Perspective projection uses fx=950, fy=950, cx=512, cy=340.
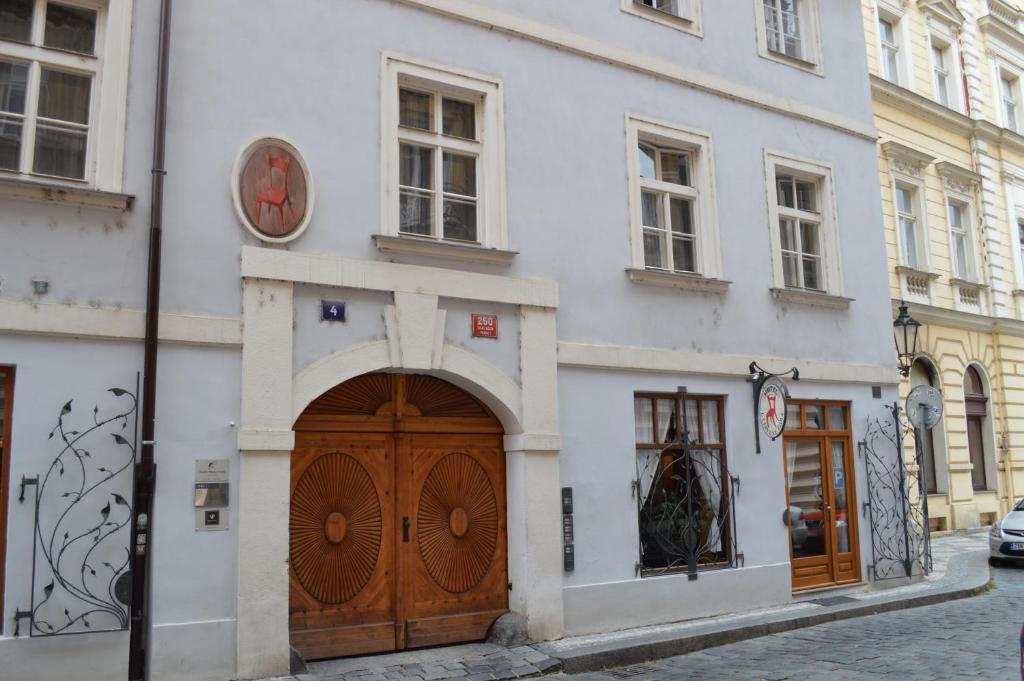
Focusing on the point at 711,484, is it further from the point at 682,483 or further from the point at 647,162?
the point at 647,162

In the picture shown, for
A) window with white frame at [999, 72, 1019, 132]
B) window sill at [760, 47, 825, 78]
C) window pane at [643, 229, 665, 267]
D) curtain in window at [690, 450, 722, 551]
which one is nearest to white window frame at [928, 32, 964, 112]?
window with white frame at [999, 72, 1019, 132]

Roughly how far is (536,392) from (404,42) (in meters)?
3.76

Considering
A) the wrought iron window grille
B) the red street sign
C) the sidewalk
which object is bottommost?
the sidewalk

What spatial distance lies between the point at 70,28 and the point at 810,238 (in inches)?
372

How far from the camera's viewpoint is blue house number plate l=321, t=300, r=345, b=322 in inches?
338

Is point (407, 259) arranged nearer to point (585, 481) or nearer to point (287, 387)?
point (287, 387)

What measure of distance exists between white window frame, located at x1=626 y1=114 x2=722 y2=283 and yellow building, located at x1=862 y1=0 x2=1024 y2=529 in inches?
330

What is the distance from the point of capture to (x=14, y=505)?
702 centimetres

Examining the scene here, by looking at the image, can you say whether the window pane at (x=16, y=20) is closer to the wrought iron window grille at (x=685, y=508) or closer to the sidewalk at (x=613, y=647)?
the sidewalk at (x=613, y=647)

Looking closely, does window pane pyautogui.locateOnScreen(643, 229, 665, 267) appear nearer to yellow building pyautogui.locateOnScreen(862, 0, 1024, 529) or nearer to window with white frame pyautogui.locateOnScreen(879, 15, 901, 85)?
yellow building pyautogui.locateOnScreen(862, 0, 1024, 529)

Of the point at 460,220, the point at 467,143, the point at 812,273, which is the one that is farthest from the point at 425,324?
the point at 812,273

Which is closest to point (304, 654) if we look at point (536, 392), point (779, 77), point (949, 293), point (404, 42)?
point (536, 392)

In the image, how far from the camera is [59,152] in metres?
7.70

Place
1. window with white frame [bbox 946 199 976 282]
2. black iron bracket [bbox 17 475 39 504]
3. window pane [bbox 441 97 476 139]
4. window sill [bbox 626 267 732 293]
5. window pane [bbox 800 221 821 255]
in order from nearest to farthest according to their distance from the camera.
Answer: black iron bracket [bbox 17 475 39 504] < window pane [bbox 441 97 476 139] < window sill [bbox 626 267 732 293] < window pane [bbox 800 221 821 255] < window with white frame [bbox 946 199 976 282]
